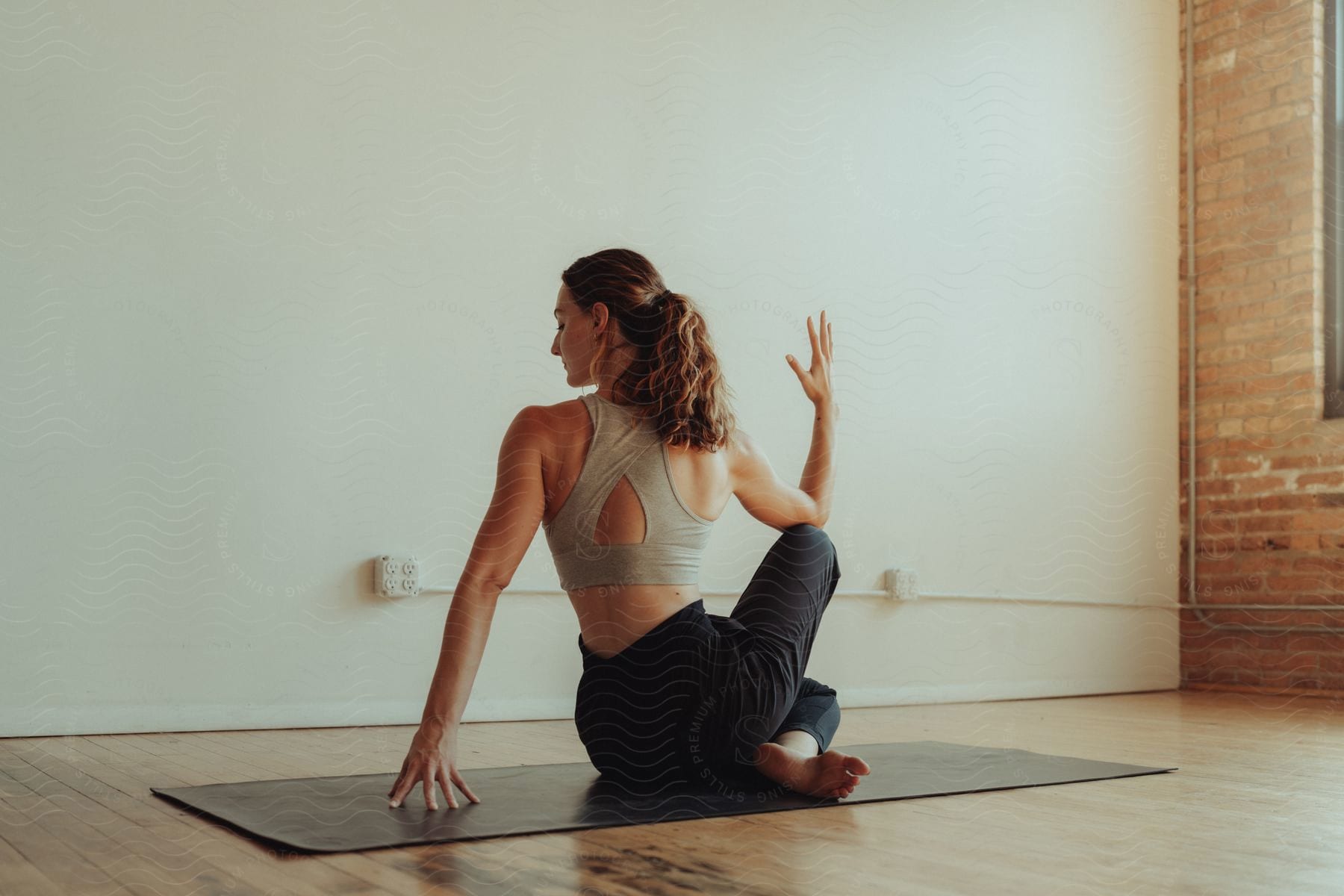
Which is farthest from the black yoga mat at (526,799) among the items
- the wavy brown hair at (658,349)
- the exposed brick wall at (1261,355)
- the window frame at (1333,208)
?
the window frame at (1333,208)

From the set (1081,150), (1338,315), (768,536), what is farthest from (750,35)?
(1338,315)

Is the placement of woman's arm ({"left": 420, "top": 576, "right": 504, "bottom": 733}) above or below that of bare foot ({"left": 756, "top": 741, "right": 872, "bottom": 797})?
above

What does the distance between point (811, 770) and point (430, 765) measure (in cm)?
52

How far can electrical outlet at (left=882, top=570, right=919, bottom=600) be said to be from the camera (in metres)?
3.50

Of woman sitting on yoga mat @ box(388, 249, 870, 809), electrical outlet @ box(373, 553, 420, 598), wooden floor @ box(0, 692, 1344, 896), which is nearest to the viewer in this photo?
wooden floor @ box(0, 692, 1344, 896)

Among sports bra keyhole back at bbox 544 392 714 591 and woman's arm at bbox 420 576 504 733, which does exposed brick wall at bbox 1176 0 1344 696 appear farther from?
woman's arm at bbox 420 576 504 733

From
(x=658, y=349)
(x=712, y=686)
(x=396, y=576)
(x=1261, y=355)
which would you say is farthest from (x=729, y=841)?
(x=1261, y=355)

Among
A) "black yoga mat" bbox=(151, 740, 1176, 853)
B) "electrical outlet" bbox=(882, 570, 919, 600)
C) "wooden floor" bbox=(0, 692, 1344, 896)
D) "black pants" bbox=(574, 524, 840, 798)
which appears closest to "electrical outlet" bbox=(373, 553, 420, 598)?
"wooden floor" bbox=(0, 692, 1344, 896)

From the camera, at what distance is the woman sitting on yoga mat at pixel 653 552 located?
1.59m

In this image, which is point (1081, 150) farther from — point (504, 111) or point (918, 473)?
point (504, 111)

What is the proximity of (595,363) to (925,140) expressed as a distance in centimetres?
225

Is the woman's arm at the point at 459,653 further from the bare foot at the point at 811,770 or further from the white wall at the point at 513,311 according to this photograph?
the white wall at the point at 513,311

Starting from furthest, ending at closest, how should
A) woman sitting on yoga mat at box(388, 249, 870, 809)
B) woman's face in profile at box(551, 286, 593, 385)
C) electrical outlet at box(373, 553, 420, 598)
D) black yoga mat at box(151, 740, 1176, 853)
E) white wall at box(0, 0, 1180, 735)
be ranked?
electrical outlet at box(373, 553, 420, 598) → white wall at box(0, 0, 1180, 735) → woman's face in profile at box(551, 286, 593, 385) → woman sitting on yoga mat at box(388, 249, 870, 809) → black yoga mat at box(151, 740, 1176, 853)

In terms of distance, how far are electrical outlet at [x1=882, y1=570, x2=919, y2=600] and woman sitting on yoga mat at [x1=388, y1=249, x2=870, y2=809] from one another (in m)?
1.79
